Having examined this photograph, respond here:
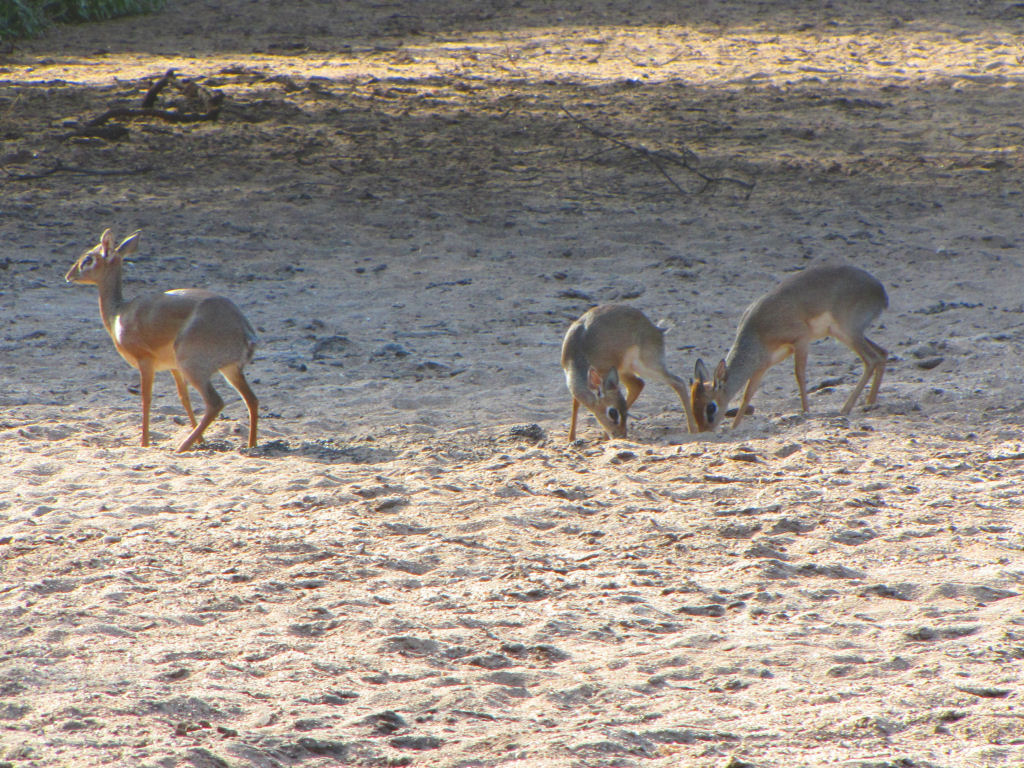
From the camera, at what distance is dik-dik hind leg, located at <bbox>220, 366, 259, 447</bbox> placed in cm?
667

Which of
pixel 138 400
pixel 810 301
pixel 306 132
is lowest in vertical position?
pixel 138 400

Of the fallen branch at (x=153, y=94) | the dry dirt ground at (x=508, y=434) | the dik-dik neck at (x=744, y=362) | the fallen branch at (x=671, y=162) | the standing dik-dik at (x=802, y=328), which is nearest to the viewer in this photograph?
the dry dirt ground at (x=508, y=434)

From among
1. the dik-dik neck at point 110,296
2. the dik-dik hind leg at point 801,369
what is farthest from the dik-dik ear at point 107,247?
the dik-dik hind leg at point 801,369

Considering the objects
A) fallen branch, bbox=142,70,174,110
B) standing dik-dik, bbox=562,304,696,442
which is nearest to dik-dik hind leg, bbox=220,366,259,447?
standing dik-dik, bbox=562,304,696,442

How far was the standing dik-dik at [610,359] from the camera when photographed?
7.06 metres

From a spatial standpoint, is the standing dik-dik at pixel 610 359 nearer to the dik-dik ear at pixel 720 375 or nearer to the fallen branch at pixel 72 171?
the dik-dik ear at pixel 720 375

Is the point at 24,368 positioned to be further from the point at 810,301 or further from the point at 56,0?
the point at 56,0

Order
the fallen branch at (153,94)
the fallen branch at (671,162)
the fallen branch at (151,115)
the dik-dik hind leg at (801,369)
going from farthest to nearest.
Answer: the fallen branch at (153,94), the fallen branch at (151,115), the fallen branch at (671,162), the dik-dik hind leg at (801,369)

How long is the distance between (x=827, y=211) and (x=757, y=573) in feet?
24.4

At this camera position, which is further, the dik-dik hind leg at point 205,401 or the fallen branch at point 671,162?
the fallen branch at point 671,162

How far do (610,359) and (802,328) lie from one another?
1204 mm

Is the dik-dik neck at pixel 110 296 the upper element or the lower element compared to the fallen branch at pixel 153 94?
lower

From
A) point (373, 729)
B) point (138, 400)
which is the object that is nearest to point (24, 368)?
point (138, 400)

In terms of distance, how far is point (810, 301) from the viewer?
24.7 ft
